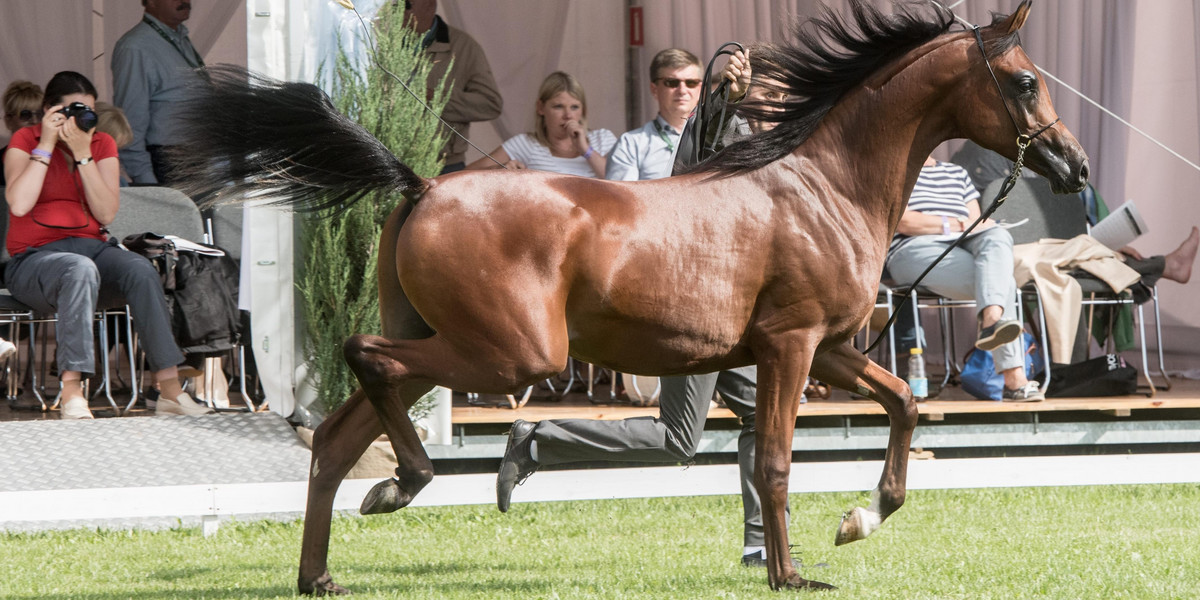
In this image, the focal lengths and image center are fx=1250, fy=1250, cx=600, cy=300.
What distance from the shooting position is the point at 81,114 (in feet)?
20.5

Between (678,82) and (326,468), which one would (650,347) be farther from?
(678,82)

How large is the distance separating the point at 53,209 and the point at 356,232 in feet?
5.44

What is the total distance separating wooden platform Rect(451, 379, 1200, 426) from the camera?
6336 mm

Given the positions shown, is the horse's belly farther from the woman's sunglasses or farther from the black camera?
the woman's sunglasses

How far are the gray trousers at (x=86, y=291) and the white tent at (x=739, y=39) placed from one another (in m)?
2.96

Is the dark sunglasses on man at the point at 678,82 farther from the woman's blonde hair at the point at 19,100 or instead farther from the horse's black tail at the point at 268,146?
the woman's blonde hair at the point at 19,100

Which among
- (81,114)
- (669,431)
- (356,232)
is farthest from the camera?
(81,114)

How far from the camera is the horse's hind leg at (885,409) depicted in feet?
13.3

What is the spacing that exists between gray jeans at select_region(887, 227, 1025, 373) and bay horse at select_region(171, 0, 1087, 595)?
2.80m

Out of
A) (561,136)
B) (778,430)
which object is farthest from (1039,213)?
(778,430)

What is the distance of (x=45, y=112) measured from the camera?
6.34 metres

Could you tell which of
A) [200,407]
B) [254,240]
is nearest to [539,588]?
[254,240]

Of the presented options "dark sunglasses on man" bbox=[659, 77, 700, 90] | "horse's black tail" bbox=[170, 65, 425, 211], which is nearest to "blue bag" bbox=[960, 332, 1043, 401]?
"dark sunglasses on man" bbox=[659, 77, 700, 90]

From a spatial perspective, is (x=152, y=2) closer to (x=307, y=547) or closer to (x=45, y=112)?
(x=45, y=112)
